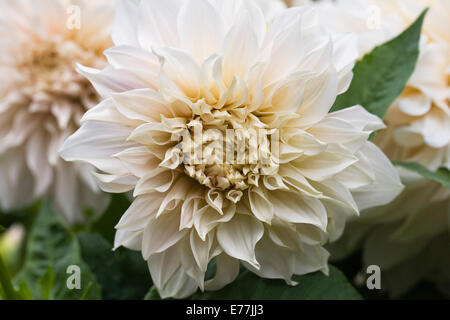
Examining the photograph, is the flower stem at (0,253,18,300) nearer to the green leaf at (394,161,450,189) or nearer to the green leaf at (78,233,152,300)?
the green leaf at (78,233,152,300)

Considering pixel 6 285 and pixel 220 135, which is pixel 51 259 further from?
pixel 220 135

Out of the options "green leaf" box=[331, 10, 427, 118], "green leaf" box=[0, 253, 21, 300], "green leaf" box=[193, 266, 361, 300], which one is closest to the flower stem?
"green leaf" box=[0, 253, 21, 300]

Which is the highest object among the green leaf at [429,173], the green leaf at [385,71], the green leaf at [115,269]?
the green leaf at [385,71]

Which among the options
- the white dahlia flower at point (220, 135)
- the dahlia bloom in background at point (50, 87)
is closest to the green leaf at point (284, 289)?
the white dahlia flower at point (220, 135)

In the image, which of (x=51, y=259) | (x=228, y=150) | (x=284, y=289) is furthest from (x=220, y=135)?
(x=51, y=259)

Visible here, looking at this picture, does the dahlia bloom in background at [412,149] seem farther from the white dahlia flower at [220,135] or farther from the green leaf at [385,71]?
the white dahlia flower at [220,135]
